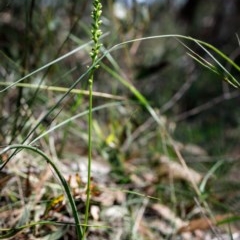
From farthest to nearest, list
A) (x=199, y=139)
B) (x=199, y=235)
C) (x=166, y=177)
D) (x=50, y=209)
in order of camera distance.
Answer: (x=199, y=139) → (x=166, y=177) → (x=199, y=235) → (x=50, y=209)

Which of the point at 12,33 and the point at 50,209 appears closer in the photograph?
the point at 50,209

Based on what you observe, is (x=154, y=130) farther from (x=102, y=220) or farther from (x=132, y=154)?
(x=102, y=220)

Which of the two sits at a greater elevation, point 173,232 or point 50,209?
point 50,209

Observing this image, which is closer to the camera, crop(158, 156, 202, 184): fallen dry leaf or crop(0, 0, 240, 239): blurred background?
crop(0, 0, 240, 239): blurred background

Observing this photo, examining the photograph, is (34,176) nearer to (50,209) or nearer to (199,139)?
(50,209)

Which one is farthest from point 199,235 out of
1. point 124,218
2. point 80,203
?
point 80,203

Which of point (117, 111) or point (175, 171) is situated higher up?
point (117, 111)

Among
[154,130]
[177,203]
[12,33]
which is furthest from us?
[12,33]

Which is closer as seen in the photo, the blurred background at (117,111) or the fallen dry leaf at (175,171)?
the blurred background at (117,111)

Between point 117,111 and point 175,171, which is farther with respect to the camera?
point 117,111

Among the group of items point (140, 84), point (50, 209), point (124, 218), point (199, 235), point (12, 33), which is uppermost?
point (12, 33)
